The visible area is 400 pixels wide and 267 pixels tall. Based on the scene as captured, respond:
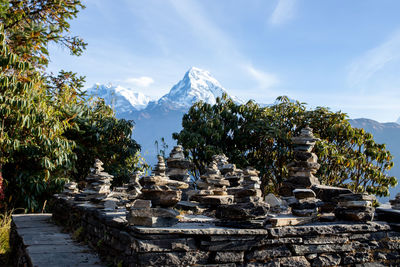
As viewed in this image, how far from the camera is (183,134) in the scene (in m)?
10.5

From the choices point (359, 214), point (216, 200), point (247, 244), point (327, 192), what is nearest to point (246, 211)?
point (247, 244)

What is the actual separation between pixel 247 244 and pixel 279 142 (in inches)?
303

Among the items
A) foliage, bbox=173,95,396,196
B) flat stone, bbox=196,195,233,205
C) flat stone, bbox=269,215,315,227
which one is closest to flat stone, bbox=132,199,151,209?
flat stone, bbox=269,215,315,227

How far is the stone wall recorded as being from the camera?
10.4ft

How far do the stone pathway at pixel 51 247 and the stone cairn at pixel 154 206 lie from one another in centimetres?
104

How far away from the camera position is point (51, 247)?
183 inches

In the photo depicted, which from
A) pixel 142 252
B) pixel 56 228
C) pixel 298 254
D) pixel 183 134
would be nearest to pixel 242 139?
pixel 183 134

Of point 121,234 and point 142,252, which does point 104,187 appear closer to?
point 121,234

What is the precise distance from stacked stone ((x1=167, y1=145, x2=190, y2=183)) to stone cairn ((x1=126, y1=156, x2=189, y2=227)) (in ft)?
8.99

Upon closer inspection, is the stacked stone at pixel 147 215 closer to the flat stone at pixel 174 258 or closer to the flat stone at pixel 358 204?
the flat stone at pixel 174 258

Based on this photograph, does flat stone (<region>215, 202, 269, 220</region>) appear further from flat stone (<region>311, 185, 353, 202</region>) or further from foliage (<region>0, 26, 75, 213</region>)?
foliage (<region>0, 26, 75, 213</region>)

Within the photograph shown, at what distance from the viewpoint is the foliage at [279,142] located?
10375mm

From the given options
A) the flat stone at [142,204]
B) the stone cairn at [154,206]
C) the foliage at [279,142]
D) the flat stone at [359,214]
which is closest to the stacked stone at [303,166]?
the flat stone at [359,214]

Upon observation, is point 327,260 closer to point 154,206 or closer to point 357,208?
point 357,208
